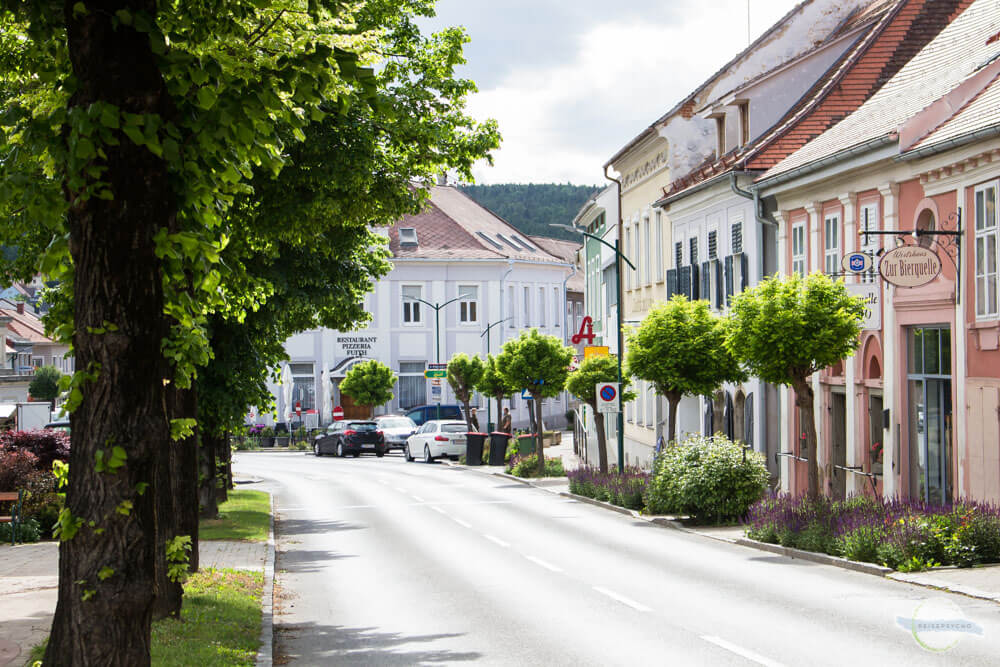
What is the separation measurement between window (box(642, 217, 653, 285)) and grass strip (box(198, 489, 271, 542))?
14.9 metres

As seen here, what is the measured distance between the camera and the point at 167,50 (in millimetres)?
6102

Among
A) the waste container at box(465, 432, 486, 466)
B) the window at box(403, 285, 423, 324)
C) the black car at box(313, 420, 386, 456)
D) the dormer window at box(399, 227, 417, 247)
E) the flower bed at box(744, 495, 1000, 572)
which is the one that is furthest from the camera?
the dormer window at box(399, 227, 417, 247)

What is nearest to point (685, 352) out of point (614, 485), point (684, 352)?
point (684, 352)

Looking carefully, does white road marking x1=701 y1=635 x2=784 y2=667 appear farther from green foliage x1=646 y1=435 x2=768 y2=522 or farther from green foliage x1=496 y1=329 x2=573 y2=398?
green foliage x1=496 y1=329 x2=573 y2=398

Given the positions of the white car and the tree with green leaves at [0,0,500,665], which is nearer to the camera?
the tree with green leaves at [0,0,500,665]

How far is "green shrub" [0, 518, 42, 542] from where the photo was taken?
68.3 feet

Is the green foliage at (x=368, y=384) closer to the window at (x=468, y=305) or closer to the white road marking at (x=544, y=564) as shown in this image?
the window at (x=468, y=305)

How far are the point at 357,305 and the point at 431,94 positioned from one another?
8285 millimetres

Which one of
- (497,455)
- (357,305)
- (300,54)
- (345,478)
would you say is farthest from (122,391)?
(497,455)

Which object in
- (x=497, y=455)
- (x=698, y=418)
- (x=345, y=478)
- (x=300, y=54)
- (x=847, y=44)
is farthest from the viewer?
(x=497, y=455)

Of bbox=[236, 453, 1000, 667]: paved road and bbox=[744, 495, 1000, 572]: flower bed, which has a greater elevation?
bbox=[744, 495, 1000, 572]: flower bed

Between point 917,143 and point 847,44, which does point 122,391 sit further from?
point 847,44

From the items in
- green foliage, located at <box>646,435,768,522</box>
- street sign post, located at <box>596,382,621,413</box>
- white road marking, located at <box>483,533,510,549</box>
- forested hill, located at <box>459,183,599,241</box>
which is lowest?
white road marking, located at <box>483,533,510,549</box>

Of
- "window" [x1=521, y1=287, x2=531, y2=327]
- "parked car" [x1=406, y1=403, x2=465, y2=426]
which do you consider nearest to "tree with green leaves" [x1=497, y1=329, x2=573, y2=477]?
"parked car" [x1=406, y1=403, x2=465, y2=426]
